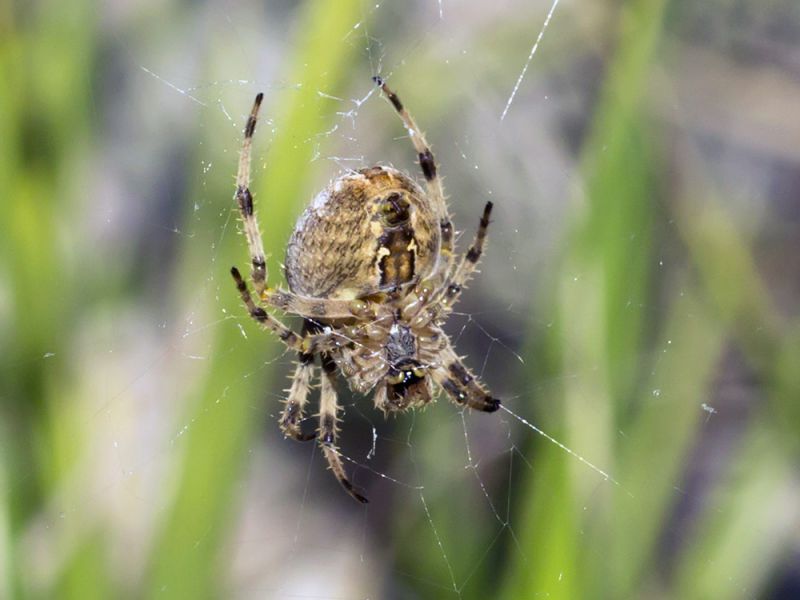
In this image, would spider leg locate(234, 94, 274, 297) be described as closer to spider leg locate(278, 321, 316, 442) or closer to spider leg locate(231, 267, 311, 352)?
spider leg locate(231, 267, 311, 352)

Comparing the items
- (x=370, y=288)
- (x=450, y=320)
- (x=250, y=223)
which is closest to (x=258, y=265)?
(x=250, y=223)

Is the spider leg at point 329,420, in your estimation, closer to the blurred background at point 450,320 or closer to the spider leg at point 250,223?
the blurred background at point 450,320

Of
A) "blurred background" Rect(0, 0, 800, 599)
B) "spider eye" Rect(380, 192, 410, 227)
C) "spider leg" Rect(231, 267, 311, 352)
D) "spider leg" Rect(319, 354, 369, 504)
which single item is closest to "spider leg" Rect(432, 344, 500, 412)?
"blurred background" Rect(0, 0, 800, 599)

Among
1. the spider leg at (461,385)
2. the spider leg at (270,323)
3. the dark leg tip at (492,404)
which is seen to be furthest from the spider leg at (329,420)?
the dark leg tip at (492,404)

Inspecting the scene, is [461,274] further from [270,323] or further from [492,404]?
[270,323]

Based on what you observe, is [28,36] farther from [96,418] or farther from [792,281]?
[792,281]

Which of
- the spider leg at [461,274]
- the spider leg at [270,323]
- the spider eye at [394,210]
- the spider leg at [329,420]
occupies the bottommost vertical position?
the spider leg at [329,420]
